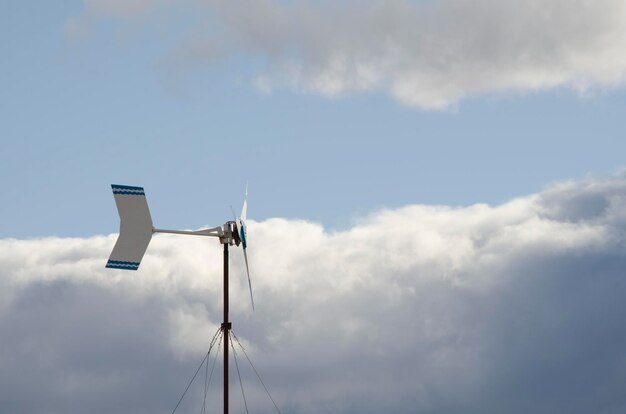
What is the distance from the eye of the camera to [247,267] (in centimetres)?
8381

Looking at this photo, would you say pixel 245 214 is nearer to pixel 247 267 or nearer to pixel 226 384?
pixel 247 267

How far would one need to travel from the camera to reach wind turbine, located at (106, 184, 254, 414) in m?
77.5

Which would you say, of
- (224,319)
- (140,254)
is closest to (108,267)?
(140,254)

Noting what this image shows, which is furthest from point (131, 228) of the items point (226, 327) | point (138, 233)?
point (226, 327)

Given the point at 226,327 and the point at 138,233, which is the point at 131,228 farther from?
the point at 226,327

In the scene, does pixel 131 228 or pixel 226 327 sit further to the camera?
pixel 226 327

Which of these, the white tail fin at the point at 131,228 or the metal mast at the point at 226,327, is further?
the white tail fin at the point at 131,228

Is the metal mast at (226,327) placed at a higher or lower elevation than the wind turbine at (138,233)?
lower

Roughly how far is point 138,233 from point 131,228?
542mm

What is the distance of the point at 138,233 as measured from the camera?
78.2m

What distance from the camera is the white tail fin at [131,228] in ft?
254

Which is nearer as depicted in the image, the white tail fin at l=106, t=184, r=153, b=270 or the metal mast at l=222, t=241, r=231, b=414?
the metal mast at l=222, t=241, r=231, b=414

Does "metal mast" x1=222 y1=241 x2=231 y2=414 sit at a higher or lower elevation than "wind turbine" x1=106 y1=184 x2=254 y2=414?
lower

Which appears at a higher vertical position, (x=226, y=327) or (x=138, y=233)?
(x=138, y=233)
